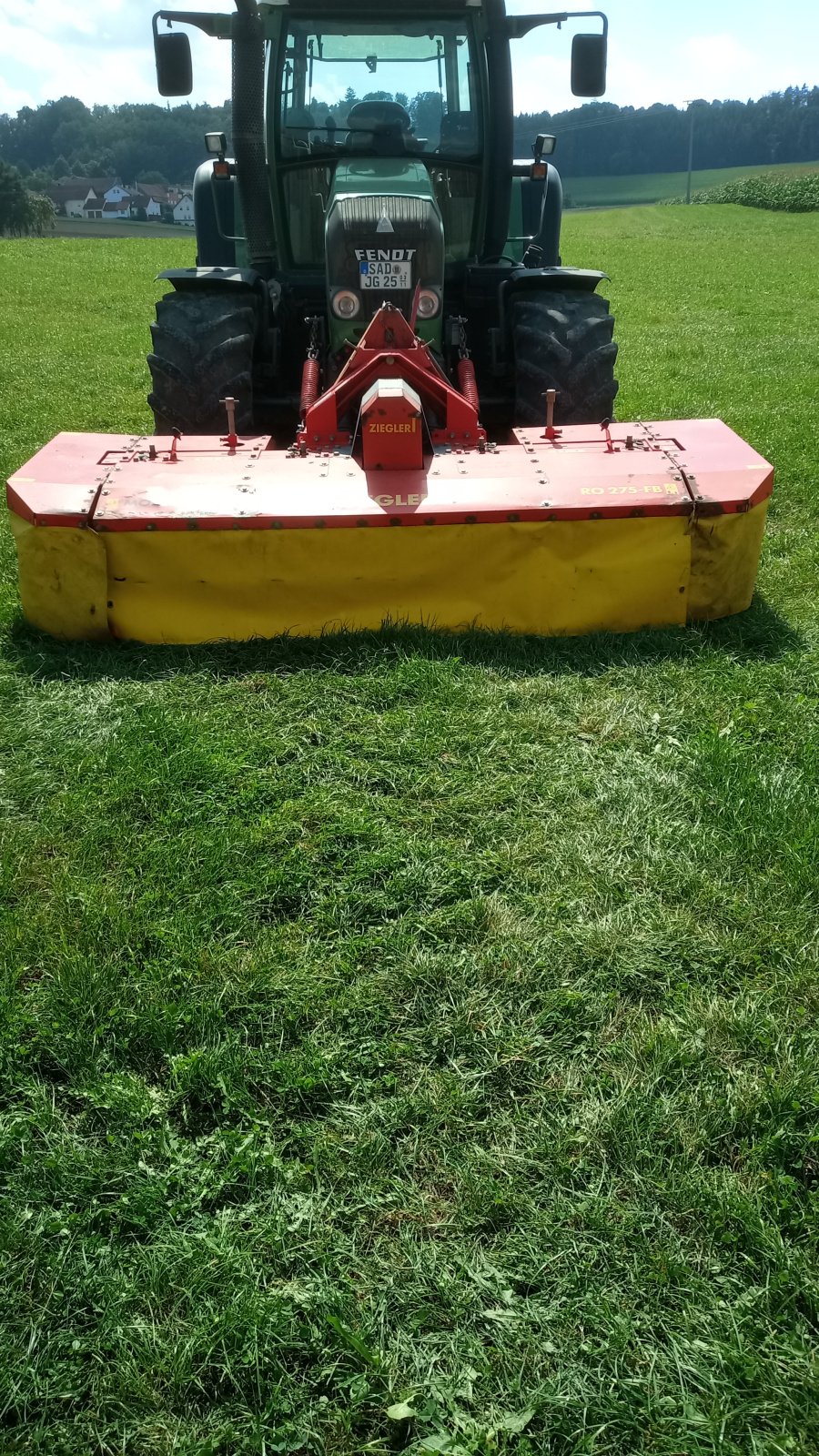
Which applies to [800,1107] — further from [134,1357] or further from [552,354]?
[552,354]

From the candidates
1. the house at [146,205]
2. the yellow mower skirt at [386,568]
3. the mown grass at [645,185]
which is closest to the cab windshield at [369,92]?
the yellow mower skirt at [386,568]

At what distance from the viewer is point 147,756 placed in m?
3.73

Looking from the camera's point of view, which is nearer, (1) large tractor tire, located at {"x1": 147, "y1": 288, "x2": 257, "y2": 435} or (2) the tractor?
(2) the tractor

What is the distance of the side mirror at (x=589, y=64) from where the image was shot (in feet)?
19.5

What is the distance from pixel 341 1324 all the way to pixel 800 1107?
1.04 m

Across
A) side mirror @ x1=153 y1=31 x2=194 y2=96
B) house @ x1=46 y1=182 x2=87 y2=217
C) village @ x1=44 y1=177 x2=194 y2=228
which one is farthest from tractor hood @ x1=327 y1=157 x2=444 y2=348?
house @ x1=46 y1=182 x2=87 y2=217

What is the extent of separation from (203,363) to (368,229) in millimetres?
1018

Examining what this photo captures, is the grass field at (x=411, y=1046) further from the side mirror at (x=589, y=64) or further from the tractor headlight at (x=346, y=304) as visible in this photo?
the side mirror at (x=589, y=64)

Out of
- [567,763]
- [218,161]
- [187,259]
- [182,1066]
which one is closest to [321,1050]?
[182,1066]

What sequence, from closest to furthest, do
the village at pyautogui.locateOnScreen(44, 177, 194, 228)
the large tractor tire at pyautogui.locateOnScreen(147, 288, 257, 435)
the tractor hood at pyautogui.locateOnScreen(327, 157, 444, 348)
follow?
the tractor hood at pyautogui.locateOnScreen(327, 157, 444, 348), the large tractor tire at pyautogui.locateOnScreen(147, 288, 257, 435), the village at pyautogui.locateOnScreen(44, 177, 194, 228)

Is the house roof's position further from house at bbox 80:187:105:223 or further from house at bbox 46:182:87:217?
house at bbox 80:187:105:223

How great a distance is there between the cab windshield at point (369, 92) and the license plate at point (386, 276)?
90cm

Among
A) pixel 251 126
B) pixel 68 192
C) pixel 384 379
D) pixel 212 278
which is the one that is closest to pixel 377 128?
pixel 251 126

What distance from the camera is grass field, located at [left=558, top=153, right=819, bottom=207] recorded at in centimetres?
6575
